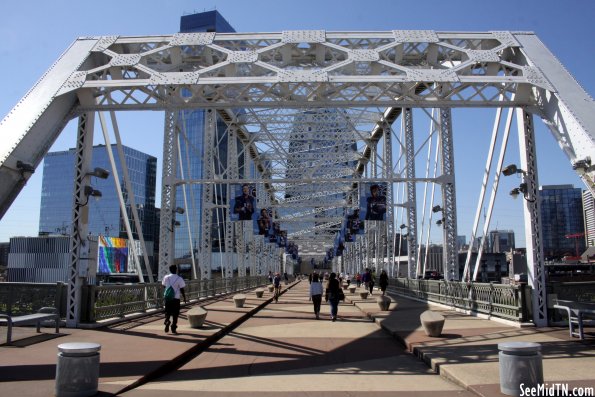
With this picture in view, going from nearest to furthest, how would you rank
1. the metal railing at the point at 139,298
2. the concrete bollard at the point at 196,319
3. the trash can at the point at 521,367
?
the trash can at the point at 521,367 < the metal railing at the point at 139,298 < the concrete bollard at the point at 196,319

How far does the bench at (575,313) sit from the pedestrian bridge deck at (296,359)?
0.30 m

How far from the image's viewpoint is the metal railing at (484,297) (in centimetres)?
1426

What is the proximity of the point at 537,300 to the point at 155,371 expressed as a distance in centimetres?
984

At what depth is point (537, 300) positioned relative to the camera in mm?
13977

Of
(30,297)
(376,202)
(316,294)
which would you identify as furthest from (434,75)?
(376,202)

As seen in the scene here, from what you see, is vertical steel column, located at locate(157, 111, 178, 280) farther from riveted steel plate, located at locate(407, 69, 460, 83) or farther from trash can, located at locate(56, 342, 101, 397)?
trash can, located at locate(56, 342, 101, 397)

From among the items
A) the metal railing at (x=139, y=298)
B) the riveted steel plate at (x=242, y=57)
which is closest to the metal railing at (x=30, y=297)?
the metal railing at (x=139, y=298)

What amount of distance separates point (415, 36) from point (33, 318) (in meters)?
12.1

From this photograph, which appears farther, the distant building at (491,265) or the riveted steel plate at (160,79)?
the distant building at (491,265)

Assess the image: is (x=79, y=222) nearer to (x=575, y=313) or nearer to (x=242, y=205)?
(x=575, y=313)

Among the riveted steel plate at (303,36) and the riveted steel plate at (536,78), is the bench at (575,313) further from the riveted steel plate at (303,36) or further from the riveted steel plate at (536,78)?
the riveted steel plate at (303,36)

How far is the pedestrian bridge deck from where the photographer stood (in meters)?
7.95

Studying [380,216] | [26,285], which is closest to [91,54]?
[26,285]

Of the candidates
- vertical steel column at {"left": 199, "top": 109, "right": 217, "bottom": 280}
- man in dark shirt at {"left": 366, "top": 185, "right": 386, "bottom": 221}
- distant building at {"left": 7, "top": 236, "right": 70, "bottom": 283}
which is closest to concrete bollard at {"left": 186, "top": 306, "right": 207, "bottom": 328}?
vertical steel column at {"left": 199, "top": 109, "right": 217, "bottom": 280}
